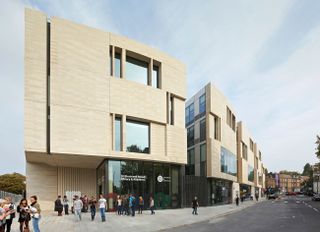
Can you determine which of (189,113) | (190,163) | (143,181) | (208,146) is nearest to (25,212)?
(143,181)

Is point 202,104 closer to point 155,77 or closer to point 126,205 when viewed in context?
point 155,77

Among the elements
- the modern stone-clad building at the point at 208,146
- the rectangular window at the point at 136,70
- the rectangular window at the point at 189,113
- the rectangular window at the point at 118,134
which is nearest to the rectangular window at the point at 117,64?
the rectangular window at the point at 136,70

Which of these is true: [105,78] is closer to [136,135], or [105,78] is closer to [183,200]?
[136,135]

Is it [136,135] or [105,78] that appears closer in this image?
[105,78]

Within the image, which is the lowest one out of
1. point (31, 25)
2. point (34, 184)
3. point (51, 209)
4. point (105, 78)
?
point (51, 209)

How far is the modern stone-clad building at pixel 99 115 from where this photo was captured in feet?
87.0

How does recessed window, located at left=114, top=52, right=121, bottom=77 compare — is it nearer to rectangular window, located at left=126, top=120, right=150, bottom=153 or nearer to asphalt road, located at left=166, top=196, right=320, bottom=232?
rectangular window, located at left=126, top=120, right=150, bottom=153

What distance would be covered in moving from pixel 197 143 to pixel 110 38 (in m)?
22.1

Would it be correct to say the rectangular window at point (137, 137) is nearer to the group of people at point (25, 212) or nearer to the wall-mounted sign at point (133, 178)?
the wall-mounted sign at point (133, 178)

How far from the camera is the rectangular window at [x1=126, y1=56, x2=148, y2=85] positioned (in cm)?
3253

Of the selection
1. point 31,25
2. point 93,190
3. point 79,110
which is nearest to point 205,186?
point 93,190

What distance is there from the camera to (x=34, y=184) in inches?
1262

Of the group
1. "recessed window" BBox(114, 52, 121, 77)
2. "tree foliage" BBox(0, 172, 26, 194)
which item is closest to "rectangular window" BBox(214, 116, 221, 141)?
"recessed window" BBox(114, 52, 121, 77)

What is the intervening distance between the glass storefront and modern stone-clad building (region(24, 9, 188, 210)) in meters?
0.08
